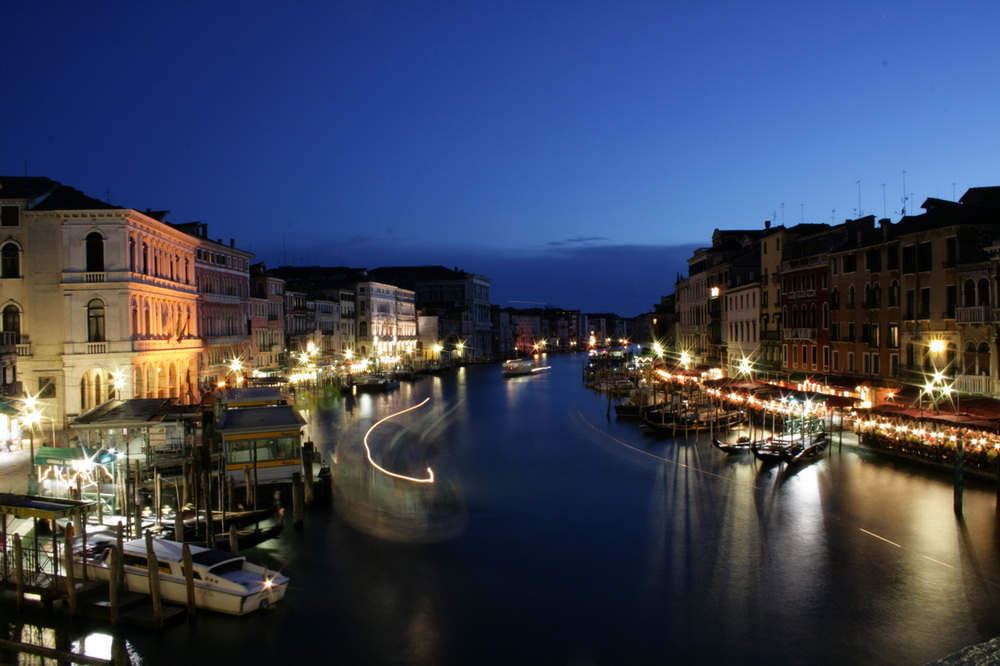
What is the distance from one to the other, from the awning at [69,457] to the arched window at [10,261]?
9.84 metres

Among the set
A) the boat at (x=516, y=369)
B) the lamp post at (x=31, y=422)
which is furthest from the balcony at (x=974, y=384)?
the boat at (x=516, y=369)

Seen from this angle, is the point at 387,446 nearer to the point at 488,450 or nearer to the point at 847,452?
the point at 488,450

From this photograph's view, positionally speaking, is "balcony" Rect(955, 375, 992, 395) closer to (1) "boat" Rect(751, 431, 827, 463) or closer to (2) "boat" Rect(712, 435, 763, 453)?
(1) "boat" Rect(751, 431, 827, 463)

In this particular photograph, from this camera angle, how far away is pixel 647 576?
12703 mm

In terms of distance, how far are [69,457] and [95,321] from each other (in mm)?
9361

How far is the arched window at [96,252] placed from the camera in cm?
2386

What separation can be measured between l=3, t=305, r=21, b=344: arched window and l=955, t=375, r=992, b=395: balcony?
85.7 ft

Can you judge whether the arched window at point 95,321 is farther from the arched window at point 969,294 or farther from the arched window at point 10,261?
the arched window at point 969,294

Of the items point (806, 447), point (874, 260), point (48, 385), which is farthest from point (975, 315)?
point (48, 385)

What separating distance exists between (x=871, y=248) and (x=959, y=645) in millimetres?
18304

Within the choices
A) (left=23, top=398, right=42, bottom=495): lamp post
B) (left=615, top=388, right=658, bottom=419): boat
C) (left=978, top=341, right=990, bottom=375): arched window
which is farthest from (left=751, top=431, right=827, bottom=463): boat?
(left=23, top=398, right=42, bottom=495): lamp post

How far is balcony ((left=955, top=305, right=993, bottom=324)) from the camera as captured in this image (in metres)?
19.8

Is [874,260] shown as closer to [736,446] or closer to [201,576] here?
[736,446]

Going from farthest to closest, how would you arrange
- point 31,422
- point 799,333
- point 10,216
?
point 799,333, point 10,216, point 31,422
